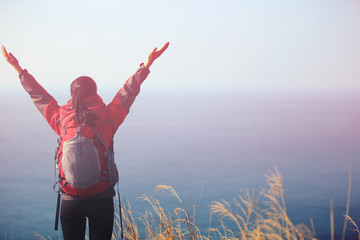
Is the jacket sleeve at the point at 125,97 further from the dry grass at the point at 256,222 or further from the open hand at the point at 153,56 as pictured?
the dry grass at the point at 256,222

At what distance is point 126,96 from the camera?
7.09ft

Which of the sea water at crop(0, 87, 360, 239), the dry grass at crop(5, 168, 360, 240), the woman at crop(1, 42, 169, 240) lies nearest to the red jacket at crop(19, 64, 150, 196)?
the woman at crop(1, 42, 169, 240)

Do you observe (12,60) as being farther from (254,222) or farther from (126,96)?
(254,222)

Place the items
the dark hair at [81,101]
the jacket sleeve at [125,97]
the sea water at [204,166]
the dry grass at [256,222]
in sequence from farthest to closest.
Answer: the sea water at [204,166], the jacket sleeve at [125,97], the dark hair at [81,101], the dry grass at [256,222]

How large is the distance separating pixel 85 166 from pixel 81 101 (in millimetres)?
357

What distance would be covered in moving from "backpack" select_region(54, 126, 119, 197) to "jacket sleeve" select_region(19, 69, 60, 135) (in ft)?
0.73

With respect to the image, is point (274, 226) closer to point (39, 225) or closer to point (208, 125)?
point (39, 225)

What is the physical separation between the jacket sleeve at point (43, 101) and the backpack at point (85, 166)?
22cm

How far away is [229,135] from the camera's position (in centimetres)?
14175

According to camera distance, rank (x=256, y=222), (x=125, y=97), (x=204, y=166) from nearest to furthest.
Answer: (x=256, y=222)
(x=125, y=97)
(x=204, y=166)

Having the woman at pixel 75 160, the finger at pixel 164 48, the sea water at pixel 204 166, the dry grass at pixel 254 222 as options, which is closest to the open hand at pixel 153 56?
→ the finger at pixel 164 48

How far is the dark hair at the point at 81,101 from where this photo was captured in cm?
194

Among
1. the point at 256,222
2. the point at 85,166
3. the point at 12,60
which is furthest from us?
the point at 12,60

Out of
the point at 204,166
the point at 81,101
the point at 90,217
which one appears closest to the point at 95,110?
the point at 81,101
